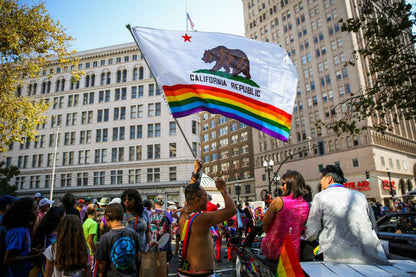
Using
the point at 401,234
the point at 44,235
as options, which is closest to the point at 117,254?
the point at 44,235

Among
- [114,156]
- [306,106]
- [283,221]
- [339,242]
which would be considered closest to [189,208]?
[283,221]

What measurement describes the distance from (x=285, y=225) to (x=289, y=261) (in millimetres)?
1480

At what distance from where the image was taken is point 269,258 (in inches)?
128

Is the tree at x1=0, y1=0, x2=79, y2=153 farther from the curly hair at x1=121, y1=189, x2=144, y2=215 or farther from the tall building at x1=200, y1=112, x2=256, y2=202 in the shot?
the tall building at x1=200, y1=112, x2=256, y2=202

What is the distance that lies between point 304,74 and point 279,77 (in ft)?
172

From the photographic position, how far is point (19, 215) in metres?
3.65

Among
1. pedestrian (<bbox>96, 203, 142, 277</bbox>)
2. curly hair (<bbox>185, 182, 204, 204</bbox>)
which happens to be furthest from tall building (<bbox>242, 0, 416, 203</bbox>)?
pedestrian (<bbox>96, 203, 142, 277</bbox>)

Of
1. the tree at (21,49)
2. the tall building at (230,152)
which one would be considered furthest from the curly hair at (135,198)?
the tall building at (230,152)

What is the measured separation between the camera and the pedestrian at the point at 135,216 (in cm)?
448

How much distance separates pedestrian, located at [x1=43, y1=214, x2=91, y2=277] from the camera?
2.98 m

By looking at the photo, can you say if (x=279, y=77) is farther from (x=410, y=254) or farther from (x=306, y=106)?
(x=306, y=106)

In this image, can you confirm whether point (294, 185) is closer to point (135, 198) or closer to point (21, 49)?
point (135, 198)

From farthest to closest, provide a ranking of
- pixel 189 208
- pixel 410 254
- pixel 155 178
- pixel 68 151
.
A: pixel 68 151
pixel 155 178
pixel 410 254
pixel 189 208

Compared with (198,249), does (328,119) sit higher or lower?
higher
